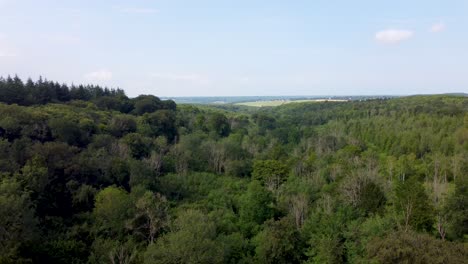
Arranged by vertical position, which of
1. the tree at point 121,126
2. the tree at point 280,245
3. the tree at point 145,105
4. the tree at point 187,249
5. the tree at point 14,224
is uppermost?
the tree at point 145,105

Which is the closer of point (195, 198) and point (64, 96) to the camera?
point (195, 198)

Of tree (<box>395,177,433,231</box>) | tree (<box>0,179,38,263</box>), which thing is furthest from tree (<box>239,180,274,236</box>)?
tree (<box>0,179,38,263</box>)

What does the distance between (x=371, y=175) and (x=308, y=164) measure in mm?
14898

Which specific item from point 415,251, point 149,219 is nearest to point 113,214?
point 149,219

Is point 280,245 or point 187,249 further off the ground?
point 187,249

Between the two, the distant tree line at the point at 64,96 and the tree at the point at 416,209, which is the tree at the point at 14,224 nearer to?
the tree at the point at 416,209

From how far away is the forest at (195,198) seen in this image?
91.0 ft

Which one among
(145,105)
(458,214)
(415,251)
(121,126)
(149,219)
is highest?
(145,105)

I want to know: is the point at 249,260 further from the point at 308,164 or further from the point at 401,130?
the point at 401,130

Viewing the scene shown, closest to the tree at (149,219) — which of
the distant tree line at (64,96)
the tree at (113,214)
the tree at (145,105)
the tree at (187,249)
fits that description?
the tree at (113,214)

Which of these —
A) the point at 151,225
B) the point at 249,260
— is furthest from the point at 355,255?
the point at 151,225

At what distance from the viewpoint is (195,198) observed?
46.1 m

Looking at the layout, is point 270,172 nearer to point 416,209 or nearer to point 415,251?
point 416,209

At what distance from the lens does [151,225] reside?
32031 mm
